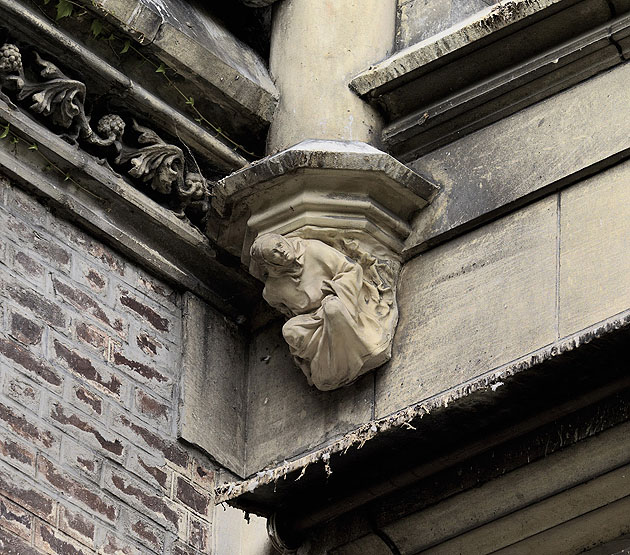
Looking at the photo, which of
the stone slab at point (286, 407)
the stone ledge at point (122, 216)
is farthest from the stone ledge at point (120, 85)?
the stone slab at point (286, 407)

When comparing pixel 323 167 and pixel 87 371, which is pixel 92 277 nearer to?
pixel 87 371

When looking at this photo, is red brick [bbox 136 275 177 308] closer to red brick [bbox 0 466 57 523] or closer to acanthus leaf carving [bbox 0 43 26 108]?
acanthus leaf carving [bbox 0 43 26 108]

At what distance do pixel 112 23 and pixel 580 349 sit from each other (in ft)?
5.11

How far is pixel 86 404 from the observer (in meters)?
4.70

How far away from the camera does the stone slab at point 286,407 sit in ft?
16.1

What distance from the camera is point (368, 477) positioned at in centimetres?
473

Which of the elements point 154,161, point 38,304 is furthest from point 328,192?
point 38,304

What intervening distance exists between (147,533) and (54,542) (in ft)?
1.09

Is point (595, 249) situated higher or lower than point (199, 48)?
lower

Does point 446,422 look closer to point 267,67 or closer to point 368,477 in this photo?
point 368,477

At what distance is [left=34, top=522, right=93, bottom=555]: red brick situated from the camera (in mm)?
4391

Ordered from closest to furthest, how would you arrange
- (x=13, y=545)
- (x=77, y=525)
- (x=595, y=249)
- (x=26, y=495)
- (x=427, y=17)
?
(x=13, y=545)
(x=26, y=495)
(x=77, y=525)
(x=595, y=249)
(x=427, y=17)

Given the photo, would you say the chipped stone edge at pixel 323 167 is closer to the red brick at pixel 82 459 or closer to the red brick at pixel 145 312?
the red brick at pixel 145 312

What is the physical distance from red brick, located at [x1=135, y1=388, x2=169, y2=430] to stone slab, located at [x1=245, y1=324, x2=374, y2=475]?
0.99ft
